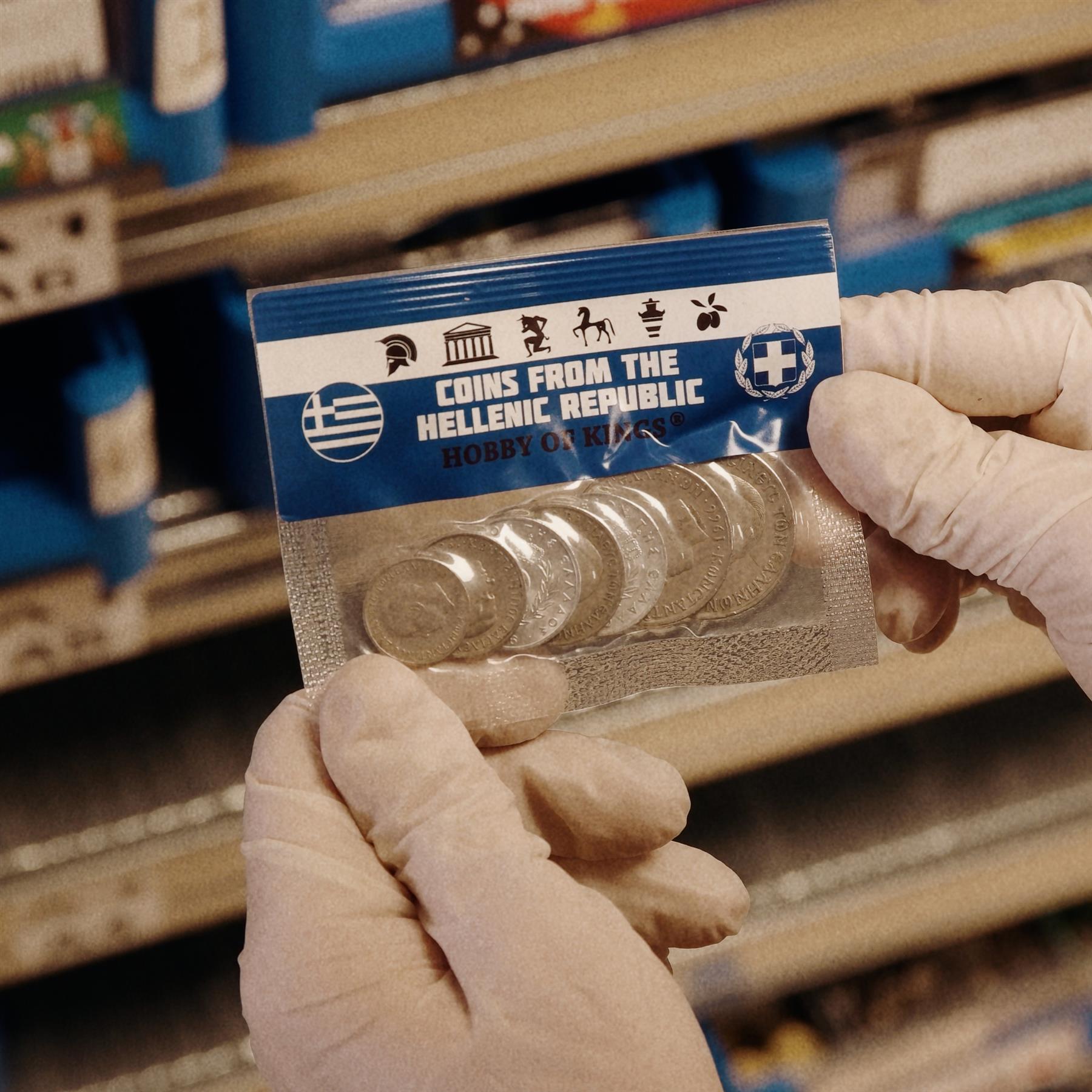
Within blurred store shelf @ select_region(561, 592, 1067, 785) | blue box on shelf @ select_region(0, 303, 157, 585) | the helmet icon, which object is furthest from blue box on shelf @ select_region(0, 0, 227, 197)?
blurred store shelf @ select_region(561, 592, 1067, 785)

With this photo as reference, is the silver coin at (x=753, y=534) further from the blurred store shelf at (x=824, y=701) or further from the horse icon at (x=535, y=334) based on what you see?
the blurred store shelf at (x=824, y=701)

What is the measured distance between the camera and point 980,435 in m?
0.75

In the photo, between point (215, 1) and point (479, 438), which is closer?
point (479, 438)

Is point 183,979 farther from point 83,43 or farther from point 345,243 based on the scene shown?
point 83,43

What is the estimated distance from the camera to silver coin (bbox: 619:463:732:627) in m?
0.74

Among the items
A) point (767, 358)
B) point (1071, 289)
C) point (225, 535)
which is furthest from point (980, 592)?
point (225, 535)

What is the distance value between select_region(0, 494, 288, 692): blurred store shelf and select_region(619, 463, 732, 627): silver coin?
52cm

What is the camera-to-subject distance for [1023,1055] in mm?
1607

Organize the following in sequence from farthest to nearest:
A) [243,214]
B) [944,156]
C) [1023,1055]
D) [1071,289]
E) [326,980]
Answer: [1023,1055], [944,156], [243,214], [1071,289], [326,980]

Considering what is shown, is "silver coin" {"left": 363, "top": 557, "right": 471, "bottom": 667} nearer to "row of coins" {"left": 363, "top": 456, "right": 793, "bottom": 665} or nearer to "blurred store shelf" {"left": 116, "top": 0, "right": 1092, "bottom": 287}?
"row of coins" {"left": 363, "top": 456, "right": 793, "bottom": 665}

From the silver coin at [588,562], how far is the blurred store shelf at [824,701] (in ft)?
1.82

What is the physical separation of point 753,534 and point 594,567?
109mm

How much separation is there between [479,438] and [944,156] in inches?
28.6

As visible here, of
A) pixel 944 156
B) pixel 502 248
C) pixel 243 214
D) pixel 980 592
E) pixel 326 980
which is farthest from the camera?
pixel 980 592
